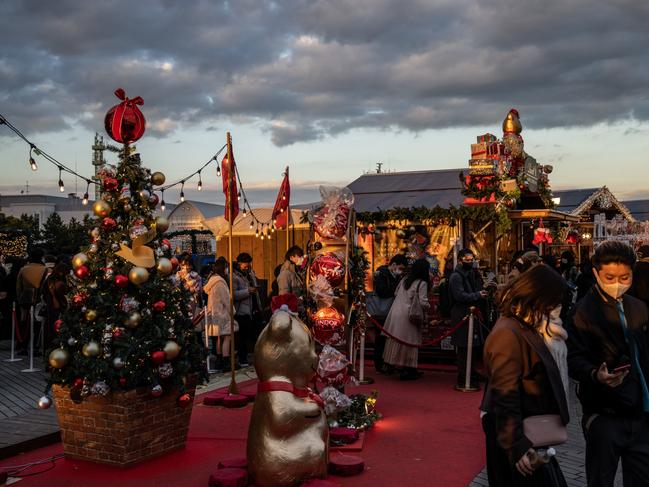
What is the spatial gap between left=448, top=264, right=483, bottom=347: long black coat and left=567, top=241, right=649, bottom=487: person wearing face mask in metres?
4.88

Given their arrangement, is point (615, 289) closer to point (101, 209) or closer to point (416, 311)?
point (101, 209)

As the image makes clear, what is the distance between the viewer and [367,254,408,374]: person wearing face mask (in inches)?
380

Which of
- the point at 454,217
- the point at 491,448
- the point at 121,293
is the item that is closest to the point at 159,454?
the point at 121,293

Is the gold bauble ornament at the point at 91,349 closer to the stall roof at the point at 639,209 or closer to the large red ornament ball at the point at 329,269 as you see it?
the large red ornament ball at the point at 329,269

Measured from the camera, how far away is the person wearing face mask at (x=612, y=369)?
127 inches

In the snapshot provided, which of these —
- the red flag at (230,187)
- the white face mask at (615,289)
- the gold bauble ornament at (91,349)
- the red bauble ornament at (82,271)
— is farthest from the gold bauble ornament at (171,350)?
the white face mask at (615,289)

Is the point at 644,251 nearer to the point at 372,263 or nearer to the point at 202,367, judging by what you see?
the point at 202,367

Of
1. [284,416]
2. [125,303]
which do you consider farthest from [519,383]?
[125,303]

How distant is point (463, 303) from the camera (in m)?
8.47

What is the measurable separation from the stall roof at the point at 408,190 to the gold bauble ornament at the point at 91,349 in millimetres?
7924

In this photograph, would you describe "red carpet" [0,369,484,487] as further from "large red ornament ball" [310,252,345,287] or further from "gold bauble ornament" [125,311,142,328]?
"large red ornament ball" [310,252,345,287]

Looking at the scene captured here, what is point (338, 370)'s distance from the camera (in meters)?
6.48

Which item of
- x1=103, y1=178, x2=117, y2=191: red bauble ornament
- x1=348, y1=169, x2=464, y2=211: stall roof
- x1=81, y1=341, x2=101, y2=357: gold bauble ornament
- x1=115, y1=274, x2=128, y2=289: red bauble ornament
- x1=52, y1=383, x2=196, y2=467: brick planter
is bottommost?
x1=52, y1=383, x2=196, y2=467: brick planter

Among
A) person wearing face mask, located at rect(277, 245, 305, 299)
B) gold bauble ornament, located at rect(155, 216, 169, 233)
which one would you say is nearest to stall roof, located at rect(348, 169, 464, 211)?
person wearing face mask, located at rect(277, 245, 305, 299)
